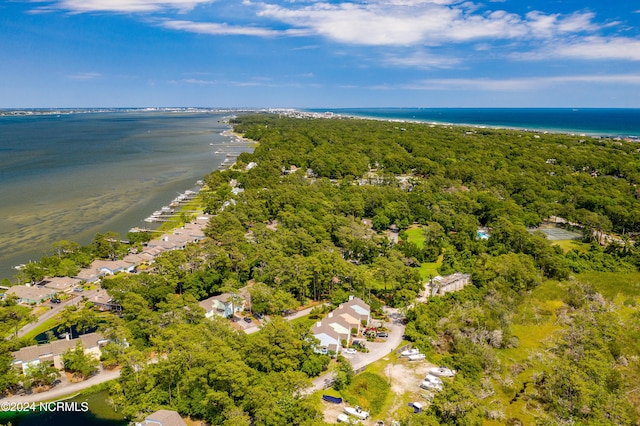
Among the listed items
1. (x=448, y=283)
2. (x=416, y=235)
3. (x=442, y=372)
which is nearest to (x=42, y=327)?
(x=442, y=372)

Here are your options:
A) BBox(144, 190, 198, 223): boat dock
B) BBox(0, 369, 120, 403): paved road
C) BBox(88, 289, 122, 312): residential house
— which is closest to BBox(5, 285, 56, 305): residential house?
BBox(88, 289, 122, 312): residential house

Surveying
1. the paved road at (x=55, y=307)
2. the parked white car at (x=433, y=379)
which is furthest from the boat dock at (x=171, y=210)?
the parked white car at (x=433, y=379)

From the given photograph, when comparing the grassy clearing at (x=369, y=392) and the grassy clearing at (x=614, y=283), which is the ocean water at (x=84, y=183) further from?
the grassy clearing at (x=614, y=283)

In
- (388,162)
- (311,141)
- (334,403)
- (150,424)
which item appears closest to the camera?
(150,424)

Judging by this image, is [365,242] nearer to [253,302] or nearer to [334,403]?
[253,302]

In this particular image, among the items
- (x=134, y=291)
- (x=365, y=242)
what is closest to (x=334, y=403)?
(x=134, y=291)

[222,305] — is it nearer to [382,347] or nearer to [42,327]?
[382,347]
